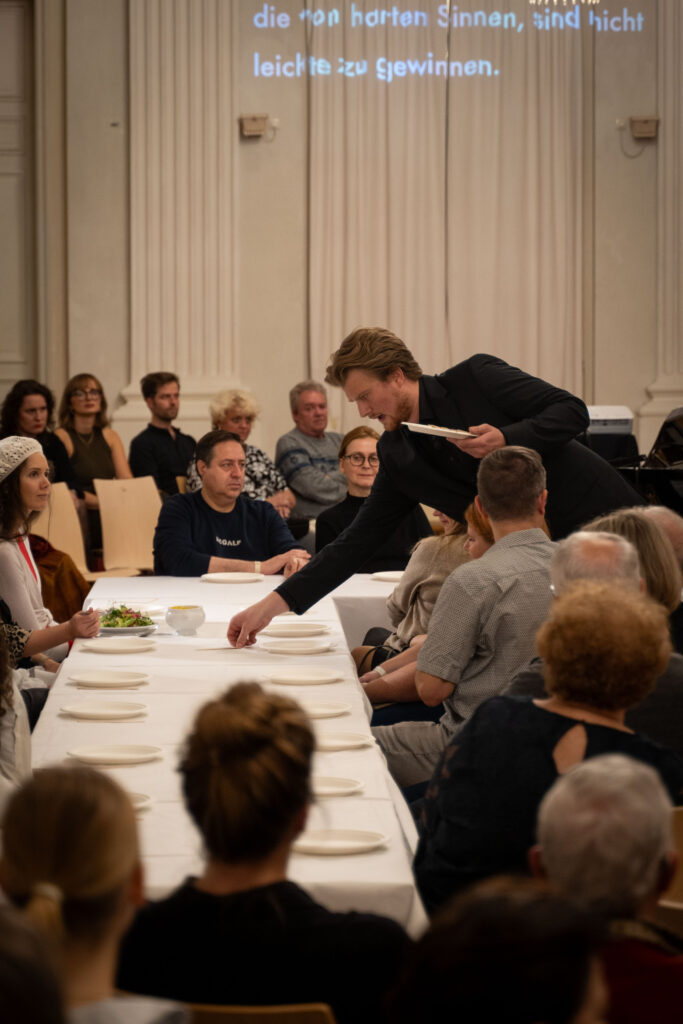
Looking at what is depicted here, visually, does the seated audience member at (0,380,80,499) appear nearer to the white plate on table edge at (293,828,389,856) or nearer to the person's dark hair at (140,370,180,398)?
the person's dark hair at (140,370,180,398)

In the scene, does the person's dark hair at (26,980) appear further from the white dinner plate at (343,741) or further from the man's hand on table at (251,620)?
the man's hand on table at (251,620)

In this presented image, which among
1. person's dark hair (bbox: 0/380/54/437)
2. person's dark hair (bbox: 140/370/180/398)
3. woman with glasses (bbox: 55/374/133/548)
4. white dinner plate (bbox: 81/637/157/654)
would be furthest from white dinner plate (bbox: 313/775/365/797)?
person's dark hair (bbox: 140/370/180/398)

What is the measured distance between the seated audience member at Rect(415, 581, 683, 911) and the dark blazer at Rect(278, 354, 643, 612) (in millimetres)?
1509

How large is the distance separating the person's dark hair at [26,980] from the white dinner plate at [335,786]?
1.13 meters

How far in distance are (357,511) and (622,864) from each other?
396 cm

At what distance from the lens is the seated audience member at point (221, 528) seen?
480 centimetres

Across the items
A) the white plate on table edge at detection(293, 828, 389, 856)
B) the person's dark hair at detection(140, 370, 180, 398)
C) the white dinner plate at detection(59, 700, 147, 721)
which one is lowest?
the white plate on table edge at detection(293, 828, 389, 856)

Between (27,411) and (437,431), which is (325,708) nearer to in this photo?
(437,431)

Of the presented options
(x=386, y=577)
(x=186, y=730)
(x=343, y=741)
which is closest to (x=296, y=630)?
(x=343, y=741)

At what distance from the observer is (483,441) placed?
3090mm

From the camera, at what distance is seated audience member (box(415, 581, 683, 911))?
1.72 m

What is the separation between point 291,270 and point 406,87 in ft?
4.87

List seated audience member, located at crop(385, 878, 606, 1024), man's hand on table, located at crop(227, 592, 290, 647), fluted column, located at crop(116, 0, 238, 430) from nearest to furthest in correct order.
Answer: seated audience member, located at crop(385, 878, 606, 1024)
man's hand on table, located at crop(227, 592, 290, 647)
fluted column, located at crop(116, 0, 238, 430)

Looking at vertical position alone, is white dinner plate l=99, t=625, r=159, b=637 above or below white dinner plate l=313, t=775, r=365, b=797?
above
